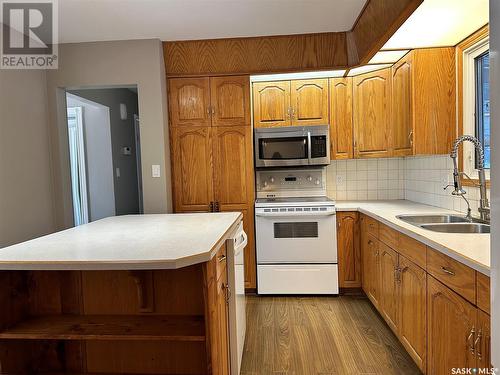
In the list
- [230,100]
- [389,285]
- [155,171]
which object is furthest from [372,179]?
[155,171]

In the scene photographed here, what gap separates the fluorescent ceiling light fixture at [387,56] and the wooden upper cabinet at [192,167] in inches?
63.2

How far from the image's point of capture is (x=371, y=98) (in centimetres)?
308

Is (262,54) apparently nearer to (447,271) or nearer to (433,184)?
(433,184)

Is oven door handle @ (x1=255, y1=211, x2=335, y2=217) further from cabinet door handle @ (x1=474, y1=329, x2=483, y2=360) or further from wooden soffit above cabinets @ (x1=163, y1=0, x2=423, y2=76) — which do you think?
cabinet door handle @ (x1=474, y1=329, x2=483, y2=360)

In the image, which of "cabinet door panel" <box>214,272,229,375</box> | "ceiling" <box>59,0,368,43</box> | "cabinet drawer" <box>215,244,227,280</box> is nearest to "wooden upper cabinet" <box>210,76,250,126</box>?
"ceiling" <box>59,0,368,43</box>

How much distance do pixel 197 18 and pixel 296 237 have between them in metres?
2.06

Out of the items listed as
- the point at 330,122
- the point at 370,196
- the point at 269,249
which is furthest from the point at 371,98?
the point at 269,249

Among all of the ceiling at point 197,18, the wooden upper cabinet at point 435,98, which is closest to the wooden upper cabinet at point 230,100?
the ceiling at point 197,18

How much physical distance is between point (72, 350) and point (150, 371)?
404 mm

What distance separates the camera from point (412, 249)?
1.80 meters

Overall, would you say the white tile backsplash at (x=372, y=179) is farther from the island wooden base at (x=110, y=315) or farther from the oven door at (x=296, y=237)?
the island wooden base at (x=110, y=315)

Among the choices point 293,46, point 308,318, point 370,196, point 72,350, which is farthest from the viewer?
point 370,196

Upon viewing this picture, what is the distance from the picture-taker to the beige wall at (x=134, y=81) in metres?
2.86

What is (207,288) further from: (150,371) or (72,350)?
(72,350)
